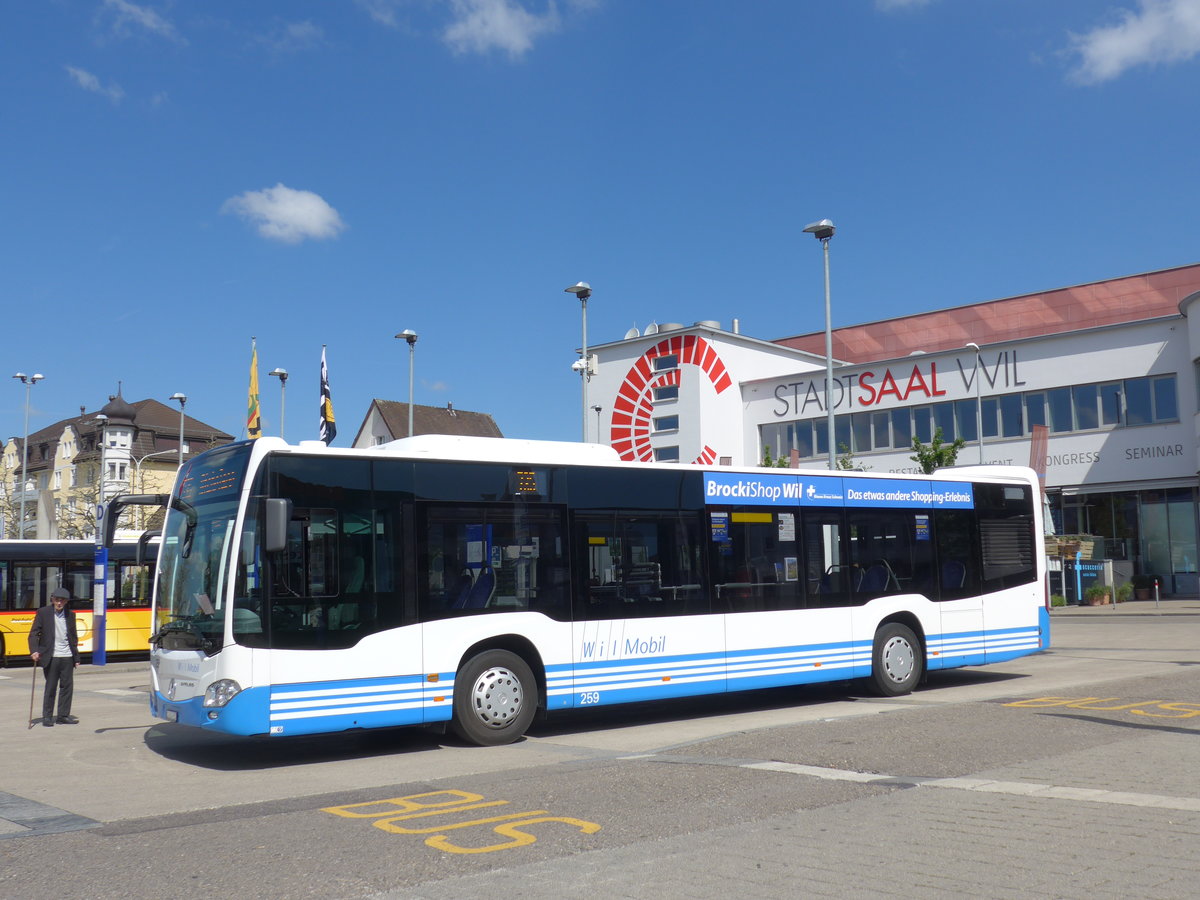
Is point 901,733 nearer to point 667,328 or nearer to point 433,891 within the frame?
point 433,891

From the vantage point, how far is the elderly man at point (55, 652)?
561 inches

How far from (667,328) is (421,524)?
55025 millimetres

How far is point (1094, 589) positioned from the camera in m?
40.6

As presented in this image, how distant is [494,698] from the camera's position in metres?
11.3

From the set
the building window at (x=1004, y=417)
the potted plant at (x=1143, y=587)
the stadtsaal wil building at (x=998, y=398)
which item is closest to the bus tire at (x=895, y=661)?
the stadtsaal wil building at (x=998, y=398)

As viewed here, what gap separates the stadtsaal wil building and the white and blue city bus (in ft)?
81.3

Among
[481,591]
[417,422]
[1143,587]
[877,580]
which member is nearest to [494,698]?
[481,591]

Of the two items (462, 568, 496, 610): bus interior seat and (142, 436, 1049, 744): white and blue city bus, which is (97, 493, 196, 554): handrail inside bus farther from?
(462, 568, 496, 610): bus interior seat

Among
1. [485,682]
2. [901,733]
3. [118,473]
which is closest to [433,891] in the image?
[485,682]

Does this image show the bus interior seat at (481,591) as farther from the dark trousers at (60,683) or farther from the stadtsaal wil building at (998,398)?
the stadtsaal wil building at (998,398)

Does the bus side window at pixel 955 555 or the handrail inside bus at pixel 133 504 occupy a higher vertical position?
the handrail inside bus at pixel 133 504

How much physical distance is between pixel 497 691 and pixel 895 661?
232 inches

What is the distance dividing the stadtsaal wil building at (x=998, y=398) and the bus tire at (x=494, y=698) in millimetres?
28910

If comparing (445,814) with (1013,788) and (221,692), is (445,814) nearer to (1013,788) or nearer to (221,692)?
(221,692)
